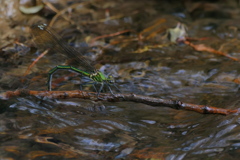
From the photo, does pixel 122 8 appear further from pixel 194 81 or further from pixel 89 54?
pixel 194 81

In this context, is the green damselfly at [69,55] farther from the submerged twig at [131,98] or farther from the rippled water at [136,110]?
the submerged twig at [131,98]

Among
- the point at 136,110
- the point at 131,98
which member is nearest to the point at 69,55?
the point at 136,110

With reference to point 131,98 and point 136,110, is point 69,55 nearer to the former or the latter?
point 136,110

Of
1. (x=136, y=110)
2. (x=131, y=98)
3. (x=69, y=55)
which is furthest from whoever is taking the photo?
(x=69, y=55)

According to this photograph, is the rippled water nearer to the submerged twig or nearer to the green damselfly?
the submerged twig

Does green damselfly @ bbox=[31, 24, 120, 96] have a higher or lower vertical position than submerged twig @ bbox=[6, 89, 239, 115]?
higher

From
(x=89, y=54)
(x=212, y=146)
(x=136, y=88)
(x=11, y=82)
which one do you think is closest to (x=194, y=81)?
(x=136, y=88)

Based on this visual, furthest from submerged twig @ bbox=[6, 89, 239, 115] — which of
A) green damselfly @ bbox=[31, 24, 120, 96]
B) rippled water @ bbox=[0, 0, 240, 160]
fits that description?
green damselfly @ bbox=[31, 24, 120, 96]

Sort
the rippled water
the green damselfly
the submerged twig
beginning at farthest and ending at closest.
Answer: the green damselfly → the submerged twig → the rippled water

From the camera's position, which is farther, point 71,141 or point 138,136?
point 138,136
